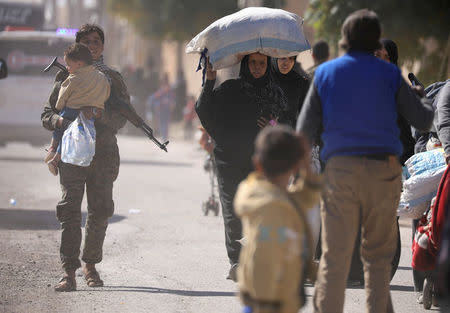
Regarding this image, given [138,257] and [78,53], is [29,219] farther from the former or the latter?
[78,53]

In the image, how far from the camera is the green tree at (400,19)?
14758 millimetres

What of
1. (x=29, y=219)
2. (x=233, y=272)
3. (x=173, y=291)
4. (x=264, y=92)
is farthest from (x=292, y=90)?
(x=29, y=219)

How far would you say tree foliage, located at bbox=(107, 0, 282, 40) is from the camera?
30.8 m

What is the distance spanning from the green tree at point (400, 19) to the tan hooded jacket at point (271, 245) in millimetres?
10324

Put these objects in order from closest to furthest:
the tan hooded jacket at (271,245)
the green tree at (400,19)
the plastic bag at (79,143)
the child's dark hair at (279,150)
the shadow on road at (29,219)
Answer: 1. the tan hooded jacket at (271,245)
2. the child's dark hair at (279,150)
3. the plastic bag at (79,143)
4. the shadow on road at (29,219)
5. the green tree at (400,19)

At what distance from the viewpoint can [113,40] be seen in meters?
93.2

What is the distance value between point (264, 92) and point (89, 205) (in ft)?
5.26

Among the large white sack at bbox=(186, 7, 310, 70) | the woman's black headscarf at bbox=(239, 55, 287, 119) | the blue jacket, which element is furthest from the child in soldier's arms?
the blue jacket

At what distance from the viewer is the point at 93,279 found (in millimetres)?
7859

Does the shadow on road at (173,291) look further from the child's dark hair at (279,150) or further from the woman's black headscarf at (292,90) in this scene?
the child's dark hair at (279,150)

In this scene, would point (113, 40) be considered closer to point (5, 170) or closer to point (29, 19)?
point (29, 19)

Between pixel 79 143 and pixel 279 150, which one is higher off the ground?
pixel 279 150

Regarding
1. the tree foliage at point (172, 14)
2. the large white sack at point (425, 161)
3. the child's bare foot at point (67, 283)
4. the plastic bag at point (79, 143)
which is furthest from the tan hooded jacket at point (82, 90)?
the tree foliage at point (172, 14)

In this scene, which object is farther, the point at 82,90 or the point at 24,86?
the point at 24,86
